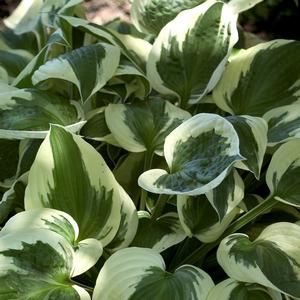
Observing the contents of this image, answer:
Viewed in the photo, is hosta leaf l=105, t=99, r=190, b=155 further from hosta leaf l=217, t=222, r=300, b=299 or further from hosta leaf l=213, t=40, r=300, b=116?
hosta leaf l=217, t=222, r=300, b=299

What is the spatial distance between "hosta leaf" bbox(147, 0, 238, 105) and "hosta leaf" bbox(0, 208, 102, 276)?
1.08 feet

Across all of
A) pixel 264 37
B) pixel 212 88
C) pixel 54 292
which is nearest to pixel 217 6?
pixel 212 88

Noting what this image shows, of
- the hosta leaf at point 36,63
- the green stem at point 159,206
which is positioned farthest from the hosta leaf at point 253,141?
the hosta leaf at point 36,63

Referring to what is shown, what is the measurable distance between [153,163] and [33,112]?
22 centimetres

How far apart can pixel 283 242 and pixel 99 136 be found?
338 mm

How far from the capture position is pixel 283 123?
0.90 meters

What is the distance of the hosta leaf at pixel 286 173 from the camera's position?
0.83m

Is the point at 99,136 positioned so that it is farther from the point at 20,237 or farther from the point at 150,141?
the point at 20,237

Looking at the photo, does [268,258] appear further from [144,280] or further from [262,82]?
[262,82]

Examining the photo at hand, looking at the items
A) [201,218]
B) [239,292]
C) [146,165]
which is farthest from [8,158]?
[239,292]

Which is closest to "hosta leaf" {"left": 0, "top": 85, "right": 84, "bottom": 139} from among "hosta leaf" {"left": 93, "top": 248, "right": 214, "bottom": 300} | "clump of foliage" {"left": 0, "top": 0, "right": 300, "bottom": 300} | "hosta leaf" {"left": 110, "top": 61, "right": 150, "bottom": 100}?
"clump of foliage" {"left": 0, "top": 0, "right": 300, "bottom": 300}

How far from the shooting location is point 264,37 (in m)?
1.70

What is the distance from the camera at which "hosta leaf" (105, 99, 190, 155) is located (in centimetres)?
90

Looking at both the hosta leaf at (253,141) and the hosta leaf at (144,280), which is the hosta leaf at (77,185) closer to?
the hosta leaf at (144,280)
